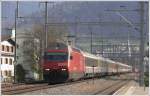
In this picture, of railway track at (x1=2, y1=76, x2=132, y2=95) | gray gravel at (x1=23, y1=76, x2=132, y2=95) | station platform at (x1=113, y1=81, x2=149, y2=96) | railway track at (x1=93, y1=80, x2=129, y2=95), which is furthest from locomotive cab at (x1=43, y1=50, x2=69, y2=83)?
station platform at (x1=113, y1=81, x2=149, y2=96)

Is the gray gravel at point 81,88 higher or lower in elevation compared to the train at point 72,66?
lower

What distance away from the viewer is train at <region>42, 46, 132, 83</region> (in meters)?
22.4

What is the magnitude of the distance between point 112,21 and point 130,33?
2.74 ft

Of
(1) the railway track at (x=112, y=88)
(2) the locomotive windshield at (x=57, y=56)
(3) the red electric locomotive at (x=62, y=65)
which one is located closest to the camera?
(1) the railway track at (x=112, y=88)

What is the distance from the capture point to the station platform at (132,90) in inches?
708

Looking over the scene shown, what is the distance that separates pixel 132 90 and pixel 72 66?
498 centimetres

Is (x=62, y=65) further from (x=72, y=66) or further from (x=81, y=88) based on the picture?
(x=81, y=88)

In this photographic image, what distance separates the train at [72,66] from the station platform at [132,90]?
1.94m

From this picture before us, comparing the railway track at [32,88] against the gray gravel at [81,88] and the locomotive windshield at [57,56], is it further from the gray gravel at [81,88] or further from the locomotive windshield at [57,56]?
the locomotive windshield at [57,56]

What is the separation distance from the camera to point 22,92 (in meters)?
18.2

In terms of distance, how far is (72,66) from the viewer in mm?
23344

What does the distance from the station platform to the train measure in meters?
1.94

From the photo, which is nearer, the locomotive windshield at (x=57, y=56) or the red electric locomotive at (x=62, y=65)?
the red electric locomotive at (x=62, y=65)

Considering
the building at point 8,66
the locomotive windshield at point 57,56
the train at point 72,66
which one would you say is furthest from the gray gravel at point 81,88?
the locomotive windshield at point 57,56
